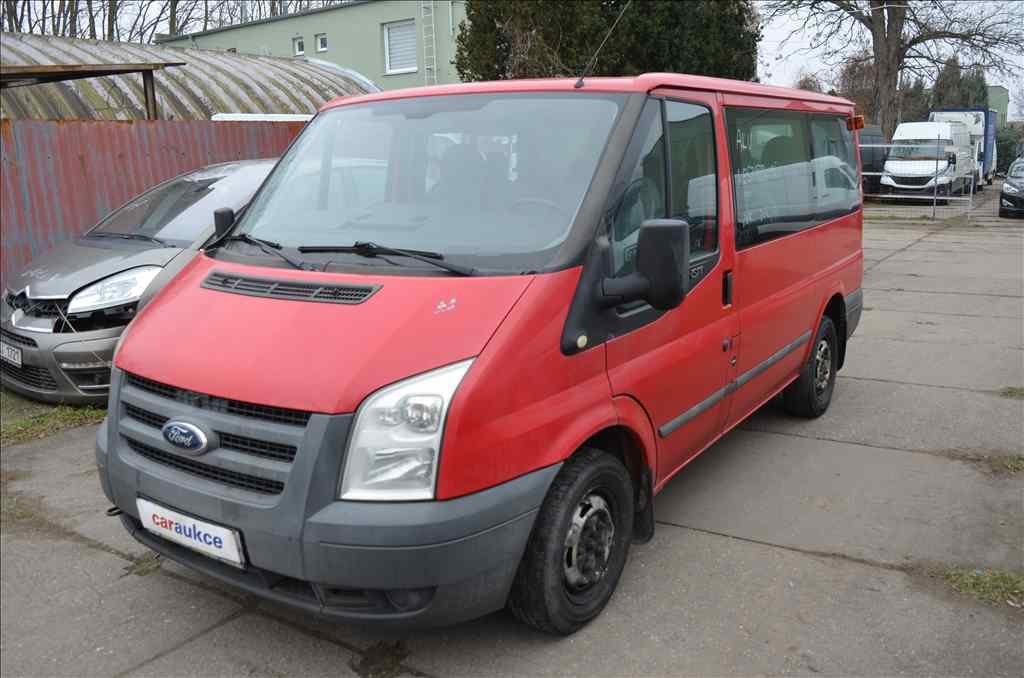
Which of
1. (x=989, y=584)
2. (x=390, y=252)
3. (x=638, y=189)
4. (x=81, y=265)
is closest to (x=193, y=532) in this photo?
(x=390, y=252)

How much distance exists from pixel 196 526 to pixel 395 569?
75 centimetres

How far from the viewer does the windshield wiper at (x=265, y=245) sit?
3.46 metres

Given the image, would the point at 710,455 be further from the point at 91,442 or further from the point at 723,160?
the point at 91,442

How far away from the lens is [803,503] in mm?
4625

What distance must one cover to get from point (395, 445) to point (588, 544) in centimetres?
99

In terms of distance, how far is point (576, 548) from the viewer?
3.26 metres

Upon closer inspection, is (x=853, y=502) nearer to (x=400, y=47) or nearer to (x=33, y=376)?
(x=33, y=376)

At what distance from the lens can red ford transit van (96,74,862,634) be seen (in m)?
2.75

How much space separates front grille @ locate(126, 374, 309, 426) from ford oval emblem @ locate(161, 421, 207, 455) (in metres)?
0.08

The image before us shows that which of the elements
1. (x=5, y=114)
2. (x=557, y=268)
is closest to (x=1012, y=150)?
Answer: (x=5, y=114)

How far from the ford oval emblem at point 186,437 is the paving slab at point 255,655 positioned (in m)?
0.83

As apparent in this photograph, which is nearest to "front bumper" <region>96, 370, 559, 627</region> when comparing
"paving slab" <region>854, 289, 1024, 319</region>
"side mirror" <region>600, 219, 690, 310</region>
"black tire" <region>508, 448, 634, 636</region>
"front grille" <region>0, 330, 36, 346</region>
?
"black tire" <region>508, 448, 634, 636</region>

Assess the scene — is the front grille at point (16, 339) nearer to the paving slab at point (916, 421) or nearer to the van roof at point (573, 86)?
the van roof at point (573, 86)

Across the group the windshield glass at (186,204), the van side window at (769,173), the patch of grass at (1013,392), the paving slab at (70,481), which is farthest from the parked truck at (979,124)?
the paving slab at (70,481)
